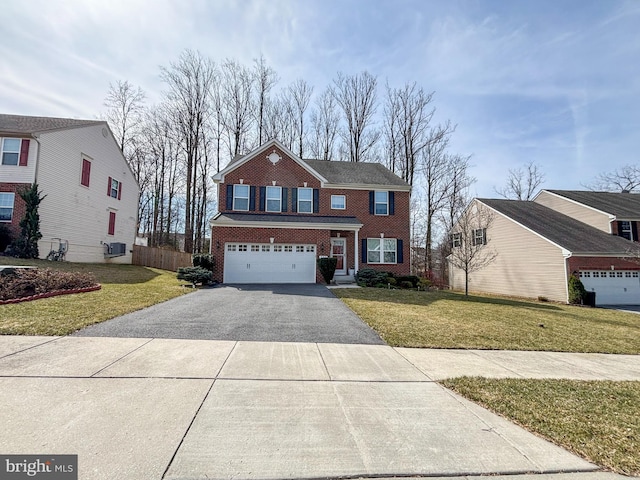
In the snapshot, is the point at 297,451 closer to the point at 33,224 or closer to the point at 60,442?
the point at 60,442

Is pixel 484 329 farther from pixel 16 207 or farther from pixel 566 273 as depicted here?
pixel 16 207

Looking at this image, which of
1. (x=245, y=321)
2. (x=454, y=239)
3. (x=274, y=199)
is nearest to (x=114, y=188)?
(x=274, y=199)

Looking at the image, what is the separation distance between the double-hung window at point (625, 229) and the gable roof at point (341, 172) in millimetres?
14187

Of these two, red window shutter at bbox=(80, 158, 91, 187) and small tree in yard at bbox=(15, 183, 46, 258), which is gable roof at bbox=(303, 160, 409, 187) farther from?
small tree in yard at bbox=(15, 183, 46, 258)

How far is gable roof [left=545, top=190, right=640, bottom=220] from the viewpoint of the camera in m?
20.5

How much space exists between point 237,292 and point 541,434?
36.4 feet

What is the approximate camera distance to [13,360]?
4.37 metres

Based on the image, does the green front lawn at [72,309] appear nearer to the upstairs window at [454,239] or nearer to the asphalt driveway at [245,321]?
the asphalt driveway at [245,321]

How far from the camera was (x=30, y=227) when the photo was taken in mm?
15391

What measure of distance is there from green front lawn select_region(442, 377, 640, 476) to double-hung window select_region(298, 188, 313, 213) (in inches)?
583

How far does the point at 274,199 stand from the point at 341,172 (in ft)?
17.2

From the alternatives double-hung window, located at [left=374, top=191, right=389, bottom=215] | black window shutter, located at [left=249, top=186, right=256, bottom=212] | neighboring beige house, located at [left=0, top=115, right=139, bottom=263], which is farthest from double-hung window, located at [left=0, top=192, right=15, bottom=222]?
double-hung window, located at [left=374, top=191, right=389, bottom=215]

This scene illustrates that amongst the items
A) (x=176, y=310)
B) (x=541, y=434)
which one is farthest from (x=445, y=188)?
(x=541, y=434)

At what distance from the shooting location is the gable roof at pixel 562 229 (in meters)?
17.5
